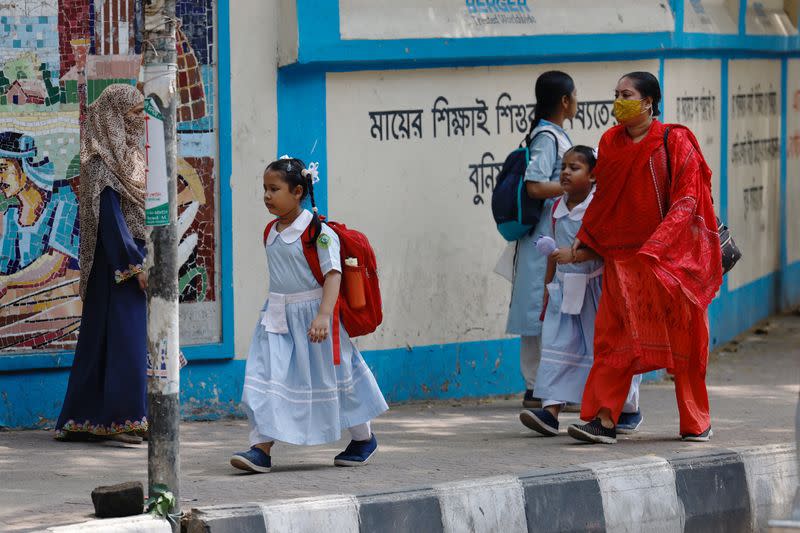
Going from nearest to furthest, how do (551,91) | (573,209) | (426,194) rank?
(573,209) → (551,91) → (426,194)

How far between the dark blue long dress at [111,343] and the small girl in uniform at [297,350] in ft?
2.80

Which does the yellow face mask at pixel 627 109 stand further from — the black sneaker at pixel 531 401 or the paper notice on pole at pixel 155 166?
the paper notice on pole at pixel 155 166

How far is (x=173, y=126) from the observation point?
5.46 m

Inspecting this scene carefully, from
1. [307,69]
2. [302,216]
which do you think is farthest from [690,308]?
[307,69]

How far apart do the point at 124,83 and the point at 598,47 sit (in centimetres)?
300

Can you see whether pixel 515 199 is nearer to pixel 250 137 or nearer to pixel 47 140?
pixel 250 137

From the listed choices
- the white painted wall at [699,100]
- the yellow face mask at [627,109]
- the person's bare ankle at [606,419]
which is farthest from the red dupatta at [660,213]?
the white painted wall at [699,100]

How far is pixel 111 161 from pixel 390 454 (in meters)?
1.85

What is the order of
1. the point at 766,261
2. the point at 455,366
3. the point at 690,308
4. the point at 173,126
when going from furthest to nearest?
the point at 766,261 → the point at 455,366 → the point at 690,308 → the point at 173,126

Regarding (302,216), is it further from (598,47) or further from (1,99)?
(598,47)

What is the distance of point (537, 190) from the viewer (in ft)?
26.5

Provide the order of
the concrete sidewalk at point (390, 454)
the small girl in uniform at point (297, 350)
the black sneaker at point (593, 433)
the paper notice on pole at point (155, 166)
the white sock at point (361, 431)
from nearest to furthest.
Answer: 1. the paper notice on pole at point (155, 166)
2. the concrete sidewalk at point (390, 454)
3. the small girl in uniform at point (297, 350)
4. the white sock at point (361, 431)
5. the black sneaker at point (593, 433)

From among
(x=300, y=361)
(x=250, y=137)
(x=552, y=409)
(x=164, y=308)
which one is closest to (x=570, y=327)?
(x=552, y=409)

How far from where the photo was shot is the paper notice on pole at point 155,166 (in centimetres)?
540
